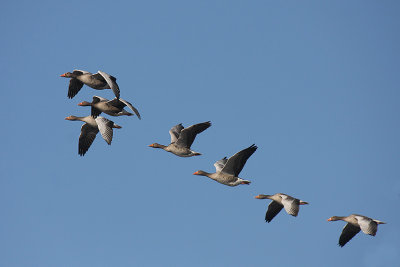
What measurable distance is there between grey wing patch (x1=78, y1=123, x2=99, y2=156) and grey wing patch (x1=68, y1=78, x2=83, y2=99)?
4.64 feet

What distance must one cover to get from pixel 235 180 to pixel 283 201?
1.89 meters

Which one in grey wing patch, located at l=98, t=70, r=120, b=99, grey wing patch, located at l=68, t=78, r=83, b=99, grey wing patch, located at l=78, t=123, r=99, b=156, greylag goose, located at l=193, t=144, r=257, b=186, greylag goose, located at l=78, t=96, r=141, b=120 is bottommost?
greylag goose, located at l=193, t=144, r=257, b=186

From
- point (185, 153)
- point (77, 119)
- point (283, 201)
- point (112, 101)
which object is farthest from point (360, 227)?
point (77, 119)

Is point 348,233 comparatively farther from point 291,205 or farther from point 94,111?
point 94,111

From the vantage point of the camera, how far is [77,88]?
1066 inches

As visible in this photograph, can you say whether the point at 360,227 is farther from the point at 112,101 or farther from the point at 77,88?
the point at 77,88

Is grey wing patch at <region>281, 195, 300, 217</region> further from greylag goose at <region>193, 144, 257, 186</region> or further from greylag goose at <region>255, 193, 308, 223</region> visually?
greylag goose at <region>193, 144, 257, 186</region>

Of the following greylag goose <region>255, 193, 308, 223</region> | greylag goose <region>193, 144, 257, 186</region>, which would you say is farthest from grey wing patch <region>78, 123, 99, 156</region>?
greylag goose <region>255, 193, 308, 223</region>

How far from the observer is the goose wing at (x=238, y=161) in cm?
2194

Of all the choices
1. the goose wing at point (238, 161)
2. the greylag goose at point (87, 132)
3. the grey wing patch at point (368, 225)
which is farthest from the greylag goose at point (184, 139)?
the grey wing patch at point (368, 225)

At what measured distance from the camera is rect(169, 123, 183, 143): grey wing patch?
2530cm

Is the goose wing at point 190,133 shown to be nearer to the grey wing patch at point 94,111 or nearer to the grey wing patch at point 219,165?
the grey wing patch at point 219,165

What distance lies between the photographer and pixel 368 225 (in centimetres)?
2305

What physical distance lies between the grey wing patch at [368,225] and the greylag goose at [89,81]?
9889mm
